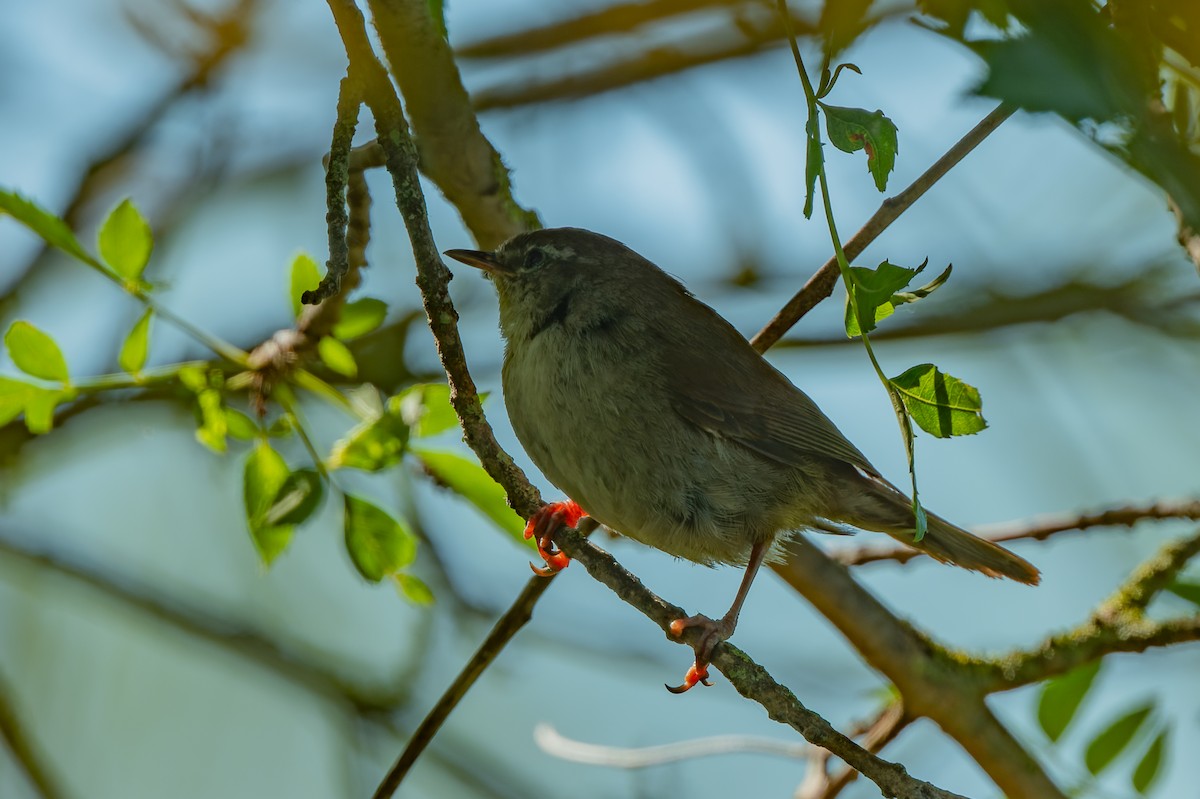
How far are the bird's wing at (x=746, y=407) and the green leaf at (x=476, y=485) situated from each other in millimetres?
864

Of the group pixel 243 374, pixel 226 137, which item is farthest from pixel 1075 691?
pixel 226 137

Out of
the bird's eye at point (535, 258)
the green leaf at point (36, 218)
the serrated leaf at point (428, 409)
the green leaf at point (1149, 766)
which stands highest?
the bird's eye at point (535, 258)

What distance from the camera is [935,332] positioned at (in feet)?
17.3

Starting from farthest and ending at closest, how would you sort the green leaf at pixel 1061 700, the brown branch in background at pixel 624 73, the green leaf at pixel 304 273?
the brown branch in background at pixel 624 73
the green leaf at pixel 1061 700
the green leaf at pixel 304 273

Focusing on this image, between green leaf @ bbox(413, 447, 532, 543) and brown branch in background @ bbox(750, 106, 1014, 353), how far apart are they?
3.05 feet

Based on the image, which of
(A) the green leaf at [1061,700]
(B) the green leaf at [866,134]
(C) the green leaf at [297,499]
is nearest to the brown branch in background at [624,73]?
(C) the green leaf at [297,499]

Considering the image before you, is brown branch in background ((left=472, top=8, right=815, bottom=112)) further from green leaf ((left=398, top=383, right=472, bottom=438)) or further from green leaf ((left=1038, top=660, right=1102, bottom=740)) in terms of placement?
green leaf ((left=1038, top=660, right=1102, bottom=740))

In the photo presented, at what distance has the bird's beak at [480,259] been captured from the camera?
4086 millimetres

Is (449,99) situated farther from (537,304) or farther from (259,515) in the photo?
(259,515)

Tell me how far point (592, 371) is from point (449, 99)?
995 mm

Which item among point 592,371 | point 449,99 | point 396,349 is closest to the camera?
point 449,99

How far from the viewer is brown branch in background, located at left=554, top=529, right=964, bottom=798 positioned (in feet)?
7.72

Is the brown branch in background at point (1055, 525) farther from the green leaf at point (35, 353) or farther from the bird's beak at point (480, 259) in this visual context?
the green leaf at point (35, 353)

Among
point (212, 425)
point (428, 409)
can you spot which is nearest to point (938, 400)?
point (428, 409)
